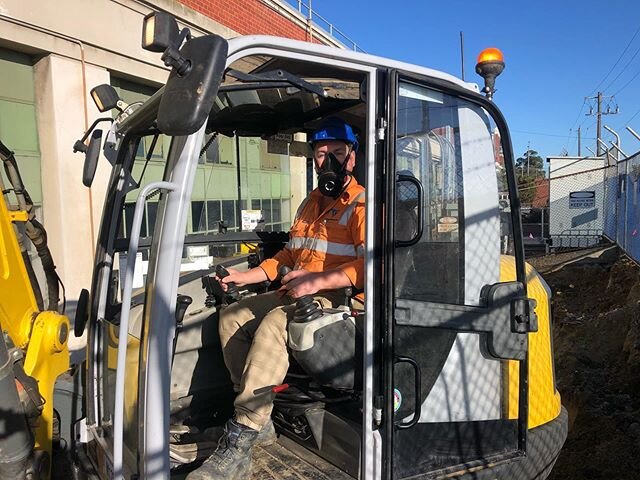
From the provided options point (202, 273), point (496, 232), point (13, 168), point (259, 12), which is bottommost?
point (202, 273)

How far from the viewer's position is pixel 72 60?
5734 mm

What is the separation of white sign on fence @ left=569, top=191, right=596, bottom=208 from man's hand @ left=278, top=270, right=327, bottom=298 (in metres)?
14.5

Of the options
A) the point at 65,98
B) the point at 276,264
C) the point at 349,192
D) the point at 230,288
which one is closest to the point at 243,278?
the point at 230,288

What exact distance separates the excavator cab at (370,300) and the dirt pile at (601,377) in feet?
5.39

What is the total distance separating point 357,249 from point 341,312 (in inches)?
→ 12.1

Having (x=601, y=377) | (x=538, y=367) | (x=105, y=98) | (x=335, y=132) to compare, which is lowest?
(x=601, y=377)

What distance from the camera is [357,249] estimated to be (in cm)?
237

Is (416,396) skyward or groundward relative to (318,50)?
groundward

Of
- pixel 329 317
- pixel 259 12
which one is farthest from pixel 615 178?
pixel 329 317

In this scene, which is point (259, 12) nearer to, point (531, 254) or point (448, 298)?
point (448, 298)

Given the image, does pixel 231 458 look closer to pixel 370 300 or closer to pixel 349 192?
pixel 370 300

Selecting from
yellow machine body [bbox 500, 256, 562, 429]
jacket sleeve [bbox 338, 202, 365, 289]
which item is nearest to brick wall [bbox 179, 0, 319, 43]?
jacket sleeve [bbox 338, 202, 365, 289]

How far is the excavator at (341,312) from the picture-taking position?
1673 millimetres

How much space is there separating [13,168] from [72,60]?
3853mm
